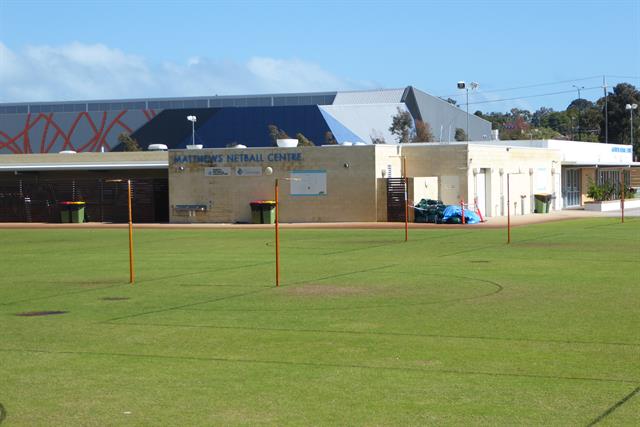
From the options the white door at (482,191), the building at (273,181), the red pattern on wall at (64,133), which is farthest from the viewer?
the red pattern on wall at (64,133)

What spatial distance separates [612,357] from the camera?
12.5 m

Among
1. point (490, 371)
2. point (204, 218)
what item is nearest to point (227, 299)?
point (490, 371)

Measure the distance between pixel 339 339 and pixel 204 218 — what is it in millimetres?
42797

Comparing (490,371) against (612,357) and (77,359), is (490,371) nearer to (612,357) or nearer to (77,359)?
(612,357)

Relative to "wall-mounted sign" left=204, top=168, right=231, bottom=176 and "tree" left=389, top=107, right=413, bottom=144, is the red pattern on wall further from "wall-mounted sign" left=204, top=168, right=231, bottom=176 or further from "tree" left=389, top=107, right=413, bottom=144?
"wall-mounted sign" left=204, top=168, right=231, bottom=176

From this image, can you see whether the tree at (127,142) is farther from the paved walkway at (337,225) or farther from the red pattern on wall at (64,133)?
the paved walkway at (337,225)

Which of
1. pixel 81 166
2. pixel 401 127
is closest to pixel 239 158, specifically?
pixel 81 166

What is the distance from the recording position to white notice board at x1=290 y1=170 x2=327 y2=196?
53.9 m

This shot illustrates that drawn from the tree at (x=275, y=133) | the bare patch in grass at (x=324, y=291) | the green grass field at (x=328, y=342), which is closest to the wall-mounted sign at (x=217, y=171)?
the green grass field at (x=328, y=342)

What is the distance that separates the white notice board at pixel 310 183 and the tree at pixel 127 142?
5008 centimetres

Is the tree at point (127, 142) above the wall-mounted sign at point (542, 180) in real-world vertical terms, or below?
above

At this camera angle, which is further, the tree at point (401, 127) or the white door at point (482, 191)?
the tree at point (401, 127)

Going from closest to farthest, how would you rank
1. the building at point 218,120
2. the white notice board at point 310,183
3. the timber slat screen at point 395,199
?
the timber slat screen at point 395,199 < the white notice board at point 310,183 < the building at point 218,120

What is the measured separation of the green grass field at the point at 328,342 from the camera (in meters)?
10.1
